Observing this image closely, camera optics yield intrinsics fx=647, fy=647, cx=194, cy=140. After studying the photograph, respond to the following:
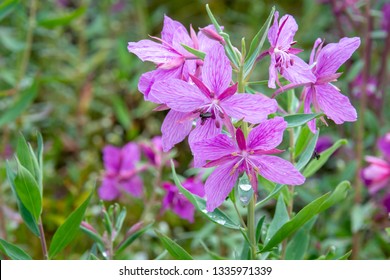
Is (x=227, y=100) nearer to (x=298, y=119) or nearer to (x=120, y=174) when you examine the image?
(x=298, y=119)

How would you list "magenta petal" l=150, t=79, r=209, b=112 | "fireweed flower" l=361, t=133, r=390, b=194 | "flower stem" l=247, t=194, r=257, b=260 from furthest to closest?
"fireweed flower" l=361, t=133, r=390, b=194 → "flower stem" l=247, t=194, r=257, b=260 → "magenta petal" l=150, t=79, r=209, b=112

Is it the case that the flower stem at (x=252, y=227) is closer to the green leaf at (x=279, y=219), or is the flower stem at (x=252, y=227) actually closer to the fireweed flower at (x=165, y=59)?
the green leaf at (x=279, y=219)

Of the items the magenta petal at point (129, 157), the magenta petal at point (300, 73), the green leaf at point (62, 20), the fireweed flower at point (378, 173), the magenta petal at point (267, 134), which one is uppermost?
the green leaf at point (62, 20)

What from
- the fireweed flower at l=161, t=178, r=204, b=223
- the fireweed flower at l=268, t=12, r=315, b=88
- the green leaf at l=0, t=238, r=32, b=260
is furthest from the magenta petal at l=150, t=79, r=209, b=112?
the fireweed flower at l=161, t=178, r=204, b=223

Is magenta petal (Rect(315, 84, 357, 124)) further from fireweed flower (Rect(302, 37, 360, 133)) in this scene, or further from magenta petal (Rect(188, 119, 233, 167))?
magenta petal (Rect(188, 119, 233, 167))

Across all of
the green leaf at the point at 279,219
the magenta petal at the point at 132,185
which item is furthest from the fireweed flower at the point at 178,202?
the green leaf at the point at 279,219

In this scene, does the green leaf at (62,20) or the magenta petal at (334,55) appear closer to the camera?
the magenta petal at (334,55)
